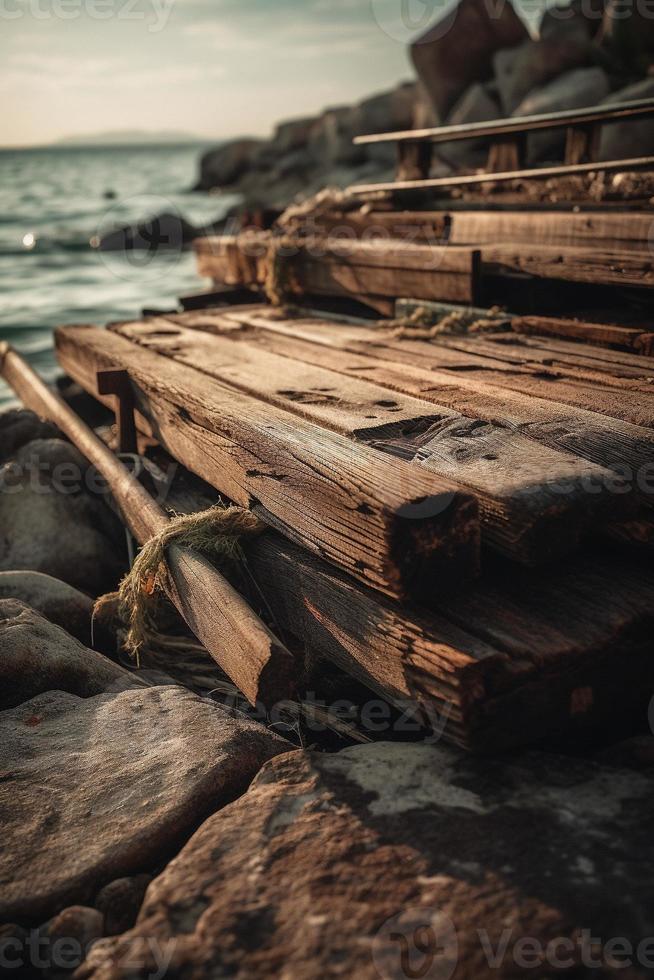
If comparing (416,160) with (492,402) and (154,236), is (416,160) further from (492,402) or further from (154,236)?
(154,236)

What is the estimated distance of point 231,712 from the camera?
9.91ft

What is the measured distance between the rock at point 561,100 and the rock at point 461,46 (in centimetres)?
464

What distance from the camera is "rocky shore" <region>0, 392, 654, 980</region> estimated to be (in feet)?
5.66

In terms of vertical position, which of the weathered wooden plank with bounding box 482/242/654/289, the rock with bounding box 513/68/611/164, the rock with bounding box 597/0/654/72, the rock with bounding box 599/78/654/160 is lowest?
the weathered wooden plank with bounding box 482/242/654/289

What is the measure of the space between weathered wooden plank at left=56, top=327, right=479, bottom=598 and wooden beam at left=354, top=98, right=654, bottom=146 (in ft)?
10.0

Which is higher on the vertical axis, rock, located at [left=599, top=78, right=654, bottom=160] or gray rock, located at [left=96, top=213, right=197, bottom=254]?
rock, located at [left=599, top=78, right=654, bottom=160]

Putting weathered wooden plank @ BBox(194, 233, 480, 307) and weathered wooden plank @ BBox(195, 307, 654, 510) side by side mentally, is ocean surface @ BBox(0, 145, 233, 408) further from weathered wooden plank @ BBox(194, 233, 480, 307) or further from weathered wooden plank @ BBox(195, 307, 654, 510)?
weathered wooden plank @ BBox(195, 307, 654, 510)

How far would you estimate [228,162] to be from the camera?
52312 millimetres

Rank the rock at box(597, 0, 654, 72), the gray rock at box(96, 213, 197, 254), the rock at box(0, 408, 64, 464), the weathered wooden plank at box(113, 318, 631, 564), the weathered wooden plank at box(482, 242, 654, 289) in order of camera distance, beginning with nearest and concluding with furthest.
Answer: the weathered wooden plank at box(113, 318, 631, 564) → the weathered wooden plank at box(482, 242, 654, 289) → the rock at box(0, 408, 64, 464) → the rock at box(597, 0, 654, 72) → the gray rock at box(96, 213, 197, 254)

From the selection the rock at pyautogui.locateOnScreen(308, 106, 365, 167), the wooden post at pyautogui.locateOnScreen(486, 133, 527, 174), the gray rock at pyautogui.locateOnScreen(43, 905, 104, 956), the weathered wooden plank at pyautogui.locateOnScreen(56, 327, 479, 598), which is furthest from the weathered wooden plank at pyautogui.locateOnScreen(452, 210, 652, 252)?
the rock at pyautogui.locateOnScreen(308, 106, 365, 167)

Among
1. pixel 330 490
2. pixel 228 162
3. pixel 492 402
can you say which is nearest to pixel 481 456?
pixel 330 490

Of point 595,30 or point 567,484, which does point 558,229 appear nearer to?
point 567,484

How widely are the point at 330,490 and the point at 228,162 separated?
54403 millimetres

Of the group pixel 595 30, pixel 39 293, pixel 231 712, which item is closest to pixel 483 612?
pixel 231 712
